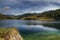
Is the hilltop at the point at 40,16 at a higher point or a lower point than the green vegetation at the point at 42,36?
higher

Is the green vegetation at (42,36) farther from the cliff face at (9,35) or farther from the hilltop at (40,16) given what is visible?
the hilltop at (40,16)

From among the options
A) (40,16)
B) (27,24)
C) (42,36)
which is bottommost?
(42,36)

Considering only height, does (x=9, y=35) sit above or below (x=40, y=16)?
below

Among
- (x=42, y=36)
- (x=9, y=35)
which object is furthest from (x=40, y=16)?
(x=9, y=35)

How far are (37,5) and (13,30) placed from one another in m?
1.10

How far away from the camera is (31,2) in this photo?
16.8 feet

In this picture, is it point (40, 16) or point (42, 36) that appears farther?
point (40, 16)

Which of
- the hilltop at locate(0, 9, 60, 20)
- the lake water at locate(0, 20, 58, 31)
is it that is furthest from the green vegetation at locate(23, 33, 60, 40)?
the hilltop at locate(0, 9, 60, 20)

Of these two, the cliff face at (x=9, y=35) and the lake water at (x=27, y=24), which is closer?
the cliff face at (x=9, y=35)

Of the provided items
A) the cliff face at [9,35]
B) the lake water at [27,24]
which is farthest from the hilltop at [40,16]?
the cliff face at [9,35]

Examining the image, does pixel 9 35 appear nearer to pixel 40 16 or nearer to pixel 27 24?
pixel 27 24

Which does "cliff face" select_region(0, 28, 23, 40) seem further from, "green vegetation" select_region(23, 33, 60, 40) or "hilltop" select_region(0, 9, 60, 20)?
"hilltop" select_region(0, 9, 60, 20)

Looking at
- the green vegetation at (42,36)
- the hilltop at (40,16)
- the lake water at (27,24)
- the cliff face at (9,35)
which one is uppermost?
the hilltop at (40,16)

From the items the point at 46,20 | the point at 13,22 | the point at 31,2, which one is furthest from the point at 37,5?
the point at 13,22
